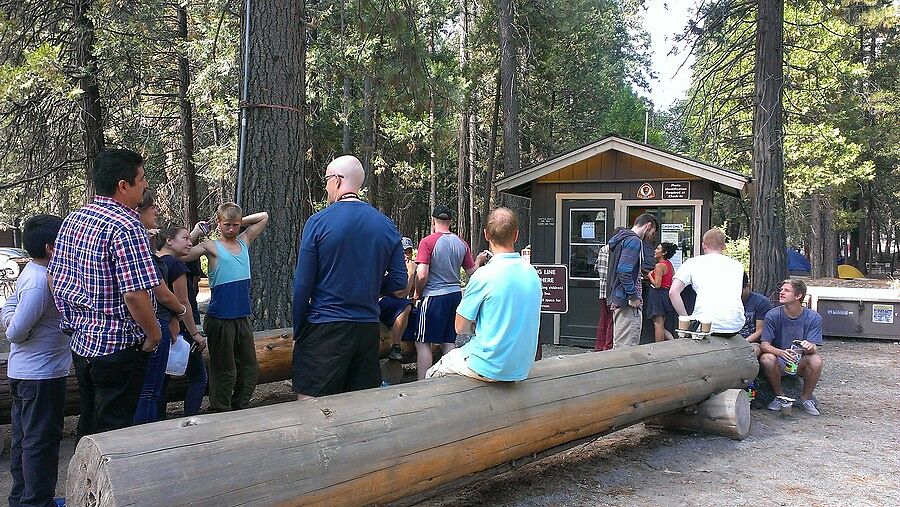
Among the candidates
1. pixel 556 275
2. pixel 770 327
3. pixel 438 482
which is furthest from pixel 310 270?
pixel 556 275

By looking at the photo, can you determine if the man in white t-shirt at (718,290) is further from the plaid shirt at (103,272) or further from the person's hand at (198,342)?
the plaid shirt at (103,272)

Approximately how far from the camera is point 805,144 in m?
25.9

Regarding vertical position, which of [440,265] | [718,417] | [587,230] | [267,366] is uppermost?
[587,230]

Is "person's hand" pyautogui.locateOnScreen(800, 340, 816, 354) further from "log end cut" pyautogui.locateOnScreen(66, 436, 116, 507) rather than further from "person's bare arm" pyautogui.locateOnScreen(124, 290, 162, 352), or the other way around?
"log end cut" pyautogui.locateOnScreen(66, 436, 116, 507)

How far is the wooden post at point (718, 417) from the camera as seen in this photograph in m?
6.14

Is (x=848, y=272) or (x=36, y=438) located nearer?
(x=36, y=438)

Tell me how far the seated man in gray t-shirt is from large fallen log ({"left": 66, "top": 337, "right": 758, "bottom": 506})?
2281 mm

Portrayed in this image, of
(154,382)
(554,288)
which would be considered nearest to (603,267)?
(554,288)

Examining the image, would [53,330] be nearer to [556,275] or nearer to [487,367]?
[487,367]

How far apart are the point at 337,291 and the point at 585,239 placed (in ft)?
25.5

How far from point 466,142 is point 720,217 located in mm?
14877

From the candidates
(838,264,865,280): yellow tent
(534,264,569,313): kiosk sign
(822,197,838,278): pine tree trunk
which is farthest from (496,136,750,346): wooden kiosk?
(838,264,865,280): yellow tent

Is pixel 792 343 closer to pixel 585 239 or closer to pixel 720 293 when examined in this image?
pixel 720 293

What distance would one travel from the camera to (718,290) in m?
6.73
